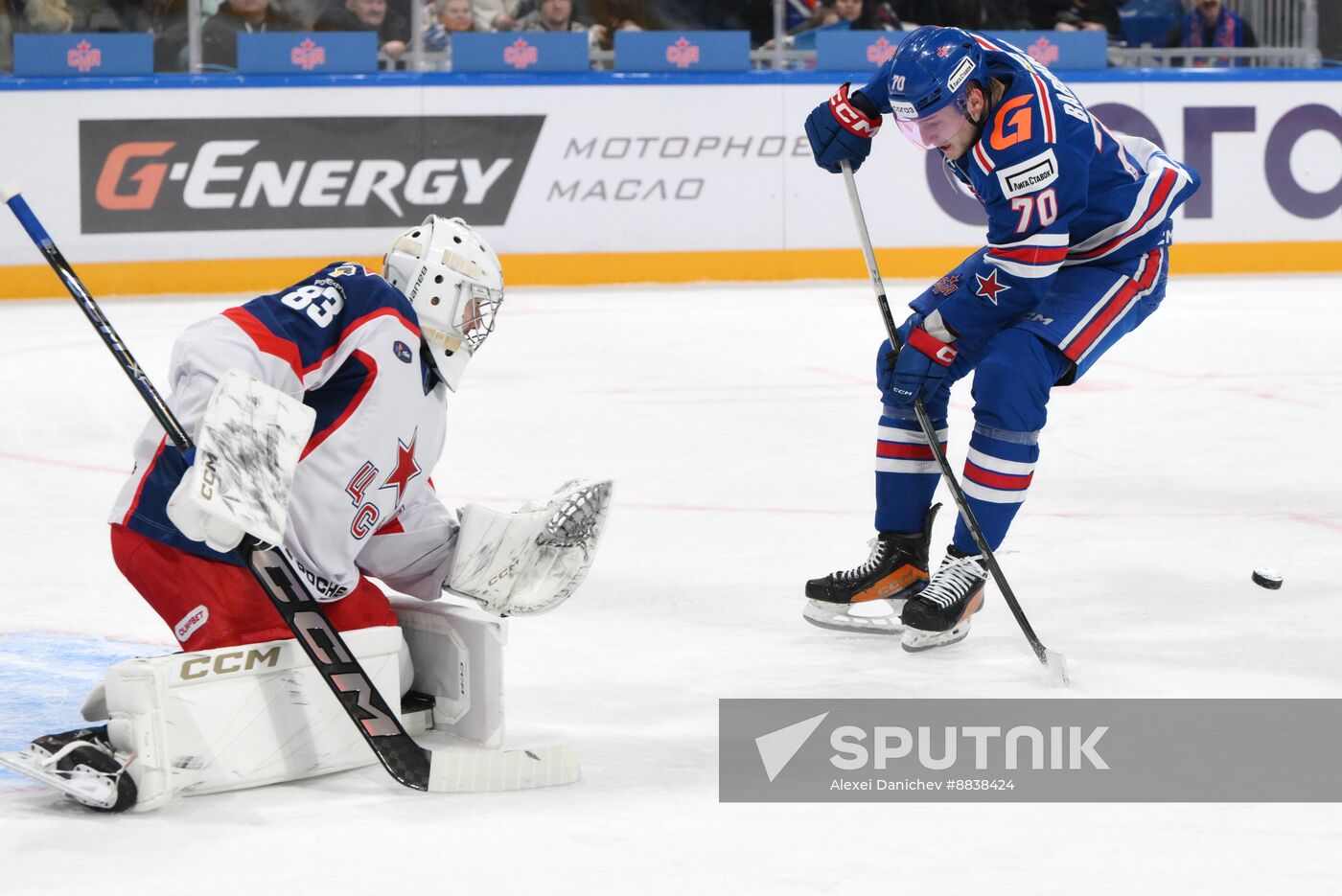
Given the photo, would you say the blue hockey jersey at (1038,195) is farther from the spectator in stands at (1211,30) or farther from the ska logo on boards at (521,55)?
the spectator in stands at (1211,30)

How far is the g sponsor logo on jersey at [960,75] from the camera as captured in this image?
319 centimetres

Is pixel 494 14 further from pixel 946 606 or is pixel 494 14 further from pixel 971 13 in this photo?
pixel 946 606

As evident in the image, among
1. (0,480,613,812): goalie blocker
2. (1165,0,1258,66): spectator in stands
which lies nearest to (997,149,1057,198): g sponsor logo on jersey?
(0,480,613,812): goalie blocker

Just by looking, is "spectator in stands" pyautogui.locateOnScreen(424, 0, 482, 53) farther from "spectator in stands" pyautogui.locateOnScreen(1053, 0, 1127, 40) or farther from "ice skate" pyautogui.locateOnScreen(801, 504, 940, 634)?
"ice skate" pyautogui.locateOnScreen(801, 504, 940, 634)

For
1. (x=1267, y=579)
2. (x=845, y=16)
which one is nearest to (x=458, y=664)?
(x=1267, y=579)

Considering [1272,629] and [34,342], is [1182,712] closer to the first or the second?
[1272,629]

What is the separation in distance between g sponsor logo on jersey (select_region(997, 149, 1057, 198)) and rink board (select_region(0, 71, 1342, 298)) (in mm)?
6150

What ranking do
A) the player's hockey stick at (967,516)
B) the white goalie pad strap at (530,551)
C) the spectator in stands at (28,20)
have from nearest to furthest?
the white goalie pad strap at (530,551), the player's hockey stick at (967,516), the spectator in stands at (28,20)

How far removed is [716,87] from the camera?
368 inches

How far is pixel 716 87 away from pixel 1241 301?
112 inches

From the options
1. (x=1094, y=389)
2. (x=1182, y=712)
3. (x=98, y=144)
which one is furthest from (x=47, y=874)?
(x=98, y=144)

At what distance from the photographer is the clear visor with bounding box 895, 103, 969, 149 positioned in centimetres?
323

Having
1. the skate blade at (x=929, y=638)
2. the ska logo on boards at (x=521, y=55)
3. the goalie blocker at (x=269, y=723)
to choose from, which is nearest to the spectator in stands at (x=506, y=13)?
the ska logo on boards at (x=521, y=55)

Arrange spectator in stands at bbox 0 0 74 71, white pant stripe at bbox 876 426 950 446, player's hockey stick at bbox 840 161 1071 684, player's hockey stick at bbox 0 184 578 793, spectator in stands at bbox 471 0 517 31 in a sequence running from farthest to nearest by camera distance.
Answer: spectator in stands at bbox 471 0 517 31, spectator in stands at bbox 0 0 74 71, white pant stripe at bbox 876 426 950 446, player's hockey stick at bbox 840 161 1071 684, player's hockey stick at bbox 0 184 578 793
